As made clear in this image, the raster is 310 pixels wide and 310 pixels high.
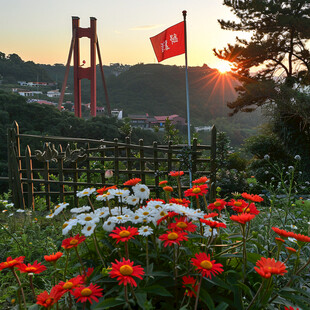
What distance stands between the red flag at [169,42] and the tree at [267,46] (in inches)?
272

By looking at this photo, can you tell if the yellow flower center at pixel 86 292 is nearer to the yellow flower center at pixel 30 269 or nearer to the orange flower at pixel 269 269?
the yellow flower center at pixel 30 269

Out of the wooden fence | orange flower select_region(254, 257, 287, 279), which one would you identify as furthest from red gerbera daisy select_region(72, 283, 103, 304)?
the wooden fence

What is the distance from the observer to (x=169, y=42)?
232 inches

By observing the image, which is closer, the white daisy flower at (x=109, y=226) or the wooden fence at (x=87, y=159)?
the white daisy flower at (x=109, y=226)

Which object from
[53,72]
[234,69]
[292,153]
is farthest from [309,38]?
[53,72]

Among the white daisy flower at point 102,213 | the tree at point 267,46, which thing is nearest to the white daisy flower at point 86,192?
the white daisy flower at point 102,213

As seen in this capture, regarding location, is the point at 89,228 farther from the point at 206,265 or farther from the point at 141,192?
the point at 206,265

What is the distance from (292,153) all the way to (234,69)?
16.1 feet

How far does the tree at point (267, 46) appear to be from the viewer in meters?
12.5

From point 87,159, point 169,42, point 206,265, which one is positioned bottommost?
point 87,159

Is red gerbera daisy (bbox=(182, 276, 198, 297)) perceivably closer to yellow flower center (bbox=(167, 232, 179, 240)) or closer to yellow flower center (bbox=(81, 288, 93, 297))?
yellow flower center (bbox=(167, 232, 179, 240))

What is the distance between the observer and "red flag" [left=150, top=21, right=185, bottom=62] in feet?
18.7

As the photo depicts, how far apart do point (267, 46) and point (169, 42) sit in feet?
29.6

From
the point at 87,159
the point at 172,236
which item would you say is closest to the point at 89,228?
the point at 172,236
